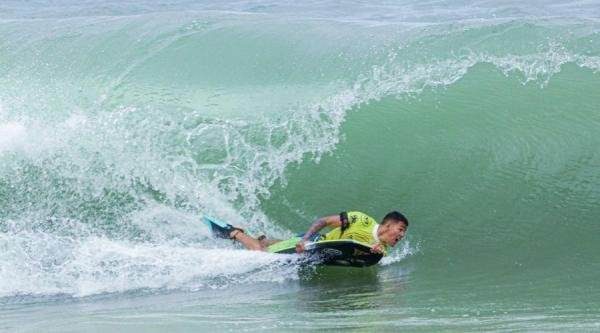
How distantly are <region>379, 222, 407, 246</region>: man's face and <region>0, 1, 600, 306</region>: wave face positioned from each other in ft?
1.58

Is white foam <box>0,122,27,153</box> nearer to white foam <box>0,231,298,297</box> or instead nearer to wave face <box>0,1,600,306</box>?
wave face <box>0,1,600,306</box>

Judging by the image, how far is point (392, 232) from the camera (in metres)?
6.48

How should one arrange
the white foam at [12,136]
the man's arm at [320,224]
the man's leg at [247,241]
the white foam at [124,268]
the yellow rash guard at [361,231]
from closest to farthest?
the white foam at [124,268], the yellow rash guard at [361,231], the man's arm at [320,224], the man's leg at [247,241], the white foam at [12,136]

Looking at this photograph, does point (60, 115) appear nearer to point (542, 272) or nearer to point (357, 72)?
point (357, 72)

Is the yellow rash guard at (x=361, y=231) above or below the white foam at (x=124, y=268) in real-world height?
above

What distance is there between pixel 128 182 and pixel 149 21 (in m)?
4.35

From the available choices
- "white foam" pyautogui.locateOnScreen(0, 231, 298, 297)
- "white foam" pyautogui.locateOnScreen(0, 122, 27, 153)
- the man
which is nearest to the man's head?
the man

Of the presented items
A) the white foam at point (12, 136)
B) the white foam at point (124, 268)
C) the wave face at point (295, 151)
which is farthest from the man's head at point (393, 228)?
the white foam at point (12, 136)

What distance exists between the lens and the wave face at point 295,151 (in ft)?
22.8

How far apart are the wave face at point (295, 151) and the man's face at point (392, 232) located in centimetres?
48

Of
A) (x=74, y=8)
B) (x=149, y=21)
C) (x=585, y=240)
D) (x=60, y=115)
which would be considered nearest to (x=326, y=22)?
(x=149, y=21)

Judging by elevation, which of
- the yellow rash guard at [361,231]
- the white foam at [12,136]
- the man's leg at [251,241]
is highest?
the white foam at [12,136]

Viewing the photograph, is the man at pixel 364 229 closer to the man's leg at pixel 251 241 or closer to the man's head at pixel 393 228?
the man's head at pixel 393 228

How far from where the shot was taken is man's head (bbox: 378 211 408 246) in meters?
6.47
